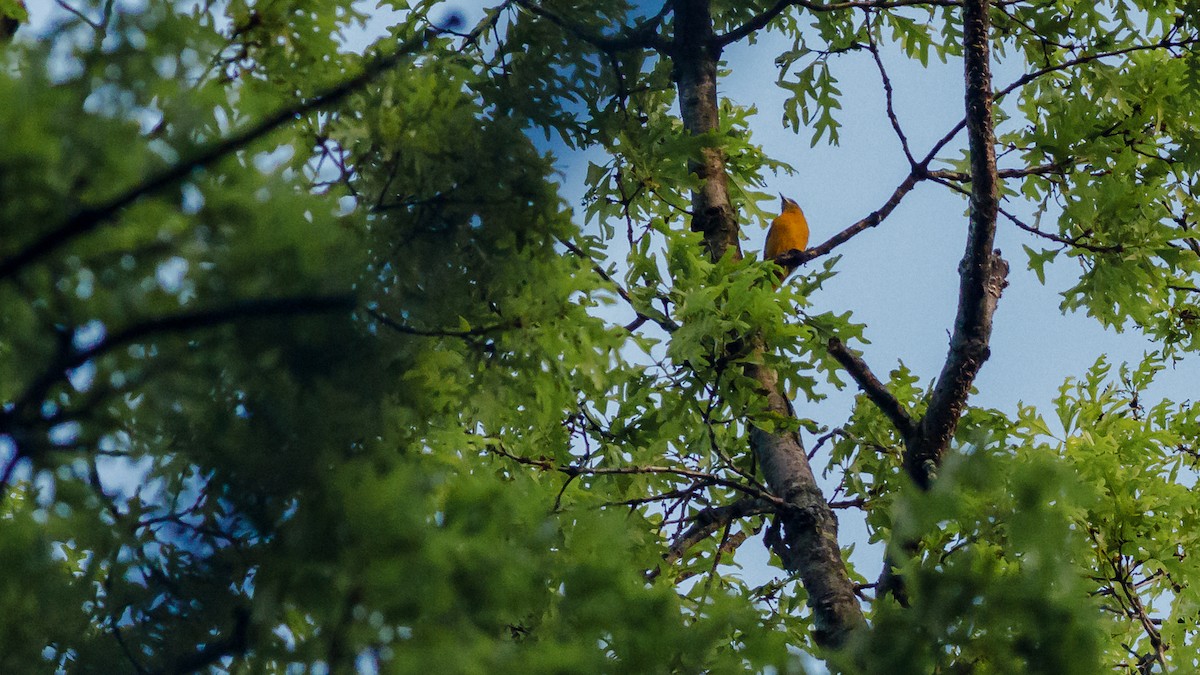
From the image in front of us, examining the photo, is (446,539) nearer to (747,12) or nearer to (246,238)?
(246,238)

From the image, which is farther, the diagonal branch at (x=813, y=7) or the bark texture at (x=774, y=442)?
the diagonal branch at (x=813, y=7)

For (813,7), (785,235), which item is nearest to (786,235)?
(785,235)

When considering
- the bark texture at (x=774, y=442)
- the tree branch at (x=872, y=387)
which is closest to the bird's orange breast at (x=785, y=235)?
the bark texture at (x=774, y=442)

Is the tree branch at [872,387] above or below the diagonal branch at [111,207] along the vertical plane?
above

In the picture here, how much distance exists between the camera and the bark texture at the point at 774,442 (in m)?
3.69

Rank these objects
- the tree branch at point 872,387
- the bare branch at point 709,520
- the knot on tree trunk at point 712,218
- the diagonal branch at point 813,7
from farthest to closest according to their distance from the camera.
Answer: the diagonal branch at point 813,7 < the knot on tree trunk at point 712,218 < the tree branch at point 872,387 < the bare branch at point 709,520

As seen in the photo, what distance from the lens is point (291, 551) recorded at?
1.58 meters

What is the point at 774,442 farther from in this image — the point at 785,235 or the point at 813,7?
the point at 785,235

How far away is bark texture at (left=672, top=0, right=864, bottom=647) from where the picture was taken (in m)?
3.69

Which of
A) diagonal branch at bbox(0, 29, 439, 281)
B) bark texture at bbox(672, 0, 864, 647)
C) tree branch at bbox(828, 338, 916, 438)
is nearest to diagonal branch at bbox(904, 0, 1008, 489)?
tree branch at bbox(828, 338, 916, 438)

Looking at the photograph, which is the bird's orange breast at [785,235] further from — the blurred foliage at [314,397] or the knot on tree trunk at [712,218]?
the blurred foliage at [314,397]

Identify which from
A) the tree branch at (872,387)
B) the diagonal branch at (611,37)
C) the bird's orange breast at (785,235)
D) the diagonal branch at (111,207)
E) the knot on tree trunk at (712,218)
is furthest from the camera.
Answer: the bird's orange breast at (785,235)

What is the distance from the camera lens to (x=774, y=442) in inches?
163

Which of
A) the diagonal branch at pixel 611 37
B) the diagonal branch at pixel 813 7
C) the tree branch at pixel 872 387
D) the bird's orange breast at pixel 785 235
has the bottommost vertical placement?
the tree branch at pixel 872 387
